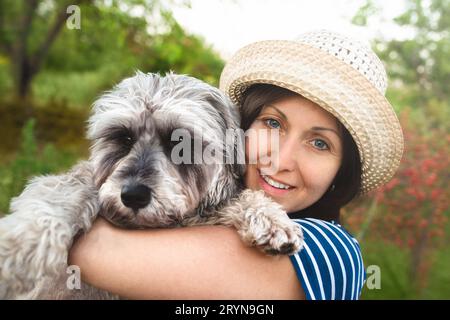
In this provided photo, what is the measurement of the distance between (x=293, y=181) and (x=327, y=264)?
1.96 ft

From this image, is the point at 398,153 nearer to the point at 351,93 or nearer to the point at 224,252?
the point at 351,93

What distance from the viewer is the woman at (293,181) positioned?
6.51 feet

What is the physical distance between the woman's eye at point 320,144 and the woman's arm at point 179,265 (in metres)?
0.78

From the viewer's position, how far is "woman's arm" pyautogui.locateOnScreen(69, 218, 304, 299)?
196 cm

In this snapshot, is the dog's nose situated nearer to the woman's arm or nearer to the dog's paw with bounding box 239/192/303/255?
the woman's arm

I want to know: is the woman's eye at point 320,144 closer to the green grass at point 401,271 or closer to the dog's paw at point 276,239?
the dog's paw at point 276,239

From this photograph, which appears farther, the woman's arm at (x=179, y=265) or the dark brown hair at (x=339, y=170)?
the dark brown hair at (x=339, y=170)

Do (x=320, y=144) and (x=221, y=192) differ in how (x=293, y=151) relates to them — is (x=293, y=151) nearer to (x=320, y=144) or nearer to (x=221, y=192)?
(x=320, y=144)

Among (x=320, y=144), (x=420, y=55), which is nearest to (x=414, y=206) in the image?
(x=420, y=55)

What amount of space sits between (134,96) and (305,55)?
3.12 feet

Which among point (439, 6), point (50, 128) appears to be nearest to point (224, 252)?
point (439, 6)

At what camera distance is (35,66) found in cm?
1544

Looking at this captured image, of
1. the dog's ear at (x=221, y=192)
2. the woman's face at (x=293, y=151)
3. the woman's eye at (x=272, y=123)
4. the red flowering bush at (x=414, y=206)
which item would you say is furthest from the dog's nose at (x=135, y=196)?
the red flowering bush at (x=414, y=206)

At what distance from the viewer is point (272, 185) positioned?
2.63 m
